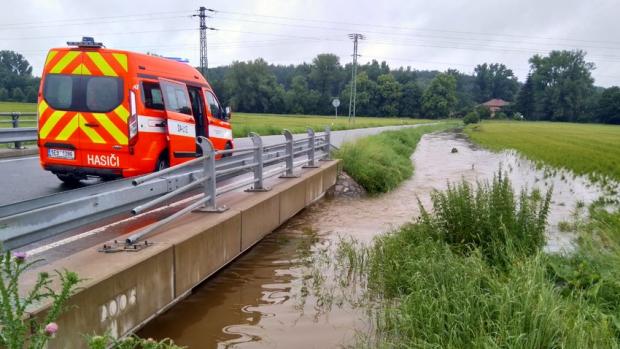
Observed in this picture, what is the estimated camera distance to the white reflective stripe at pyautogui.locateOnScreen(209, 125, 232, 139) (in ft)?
34.4

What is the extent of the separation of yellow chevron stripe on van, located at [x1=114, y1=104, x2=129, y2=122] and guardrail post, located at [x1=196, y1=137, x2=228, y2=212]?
94.9 inches

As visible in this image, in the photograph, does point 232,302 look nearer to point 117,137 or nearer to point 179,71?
point 117,137

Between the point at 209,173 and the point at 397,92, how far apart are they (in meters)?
115

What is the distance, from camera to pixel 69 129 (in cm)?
782

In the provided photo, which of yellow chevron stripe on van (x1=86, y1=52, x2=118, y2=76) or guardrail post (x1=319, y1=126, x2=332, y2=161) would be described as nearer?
yellow chevron stripe on van (x1=86, y1=52, x2=118, y2=76)

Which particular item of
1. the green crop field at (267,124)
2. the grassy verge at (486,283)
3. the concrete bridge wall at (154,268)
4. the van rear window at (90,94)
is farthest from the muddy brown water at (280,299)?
the green crop field at (267,124)

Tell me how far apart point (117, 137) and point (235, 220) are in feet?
9.27

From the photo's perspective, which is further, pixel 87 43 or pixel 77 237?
pixel 87 43

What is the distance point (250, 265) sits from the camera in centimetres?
643

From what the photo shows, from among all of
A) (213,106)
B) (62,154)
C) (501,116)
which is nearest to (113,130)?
(62,154)

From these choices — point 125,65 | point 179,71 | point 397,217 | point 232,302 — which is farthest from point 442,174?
point 232,302

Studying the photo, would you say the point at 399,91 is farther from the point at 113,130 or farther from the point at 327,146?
the point at 113,130

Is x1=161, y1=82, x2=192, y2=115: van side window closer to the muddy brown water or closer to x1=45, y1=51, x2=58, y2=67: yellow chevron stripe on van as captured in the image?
x1=45, y1=51, x2=58, y2=67: yellow chevron stripe on van

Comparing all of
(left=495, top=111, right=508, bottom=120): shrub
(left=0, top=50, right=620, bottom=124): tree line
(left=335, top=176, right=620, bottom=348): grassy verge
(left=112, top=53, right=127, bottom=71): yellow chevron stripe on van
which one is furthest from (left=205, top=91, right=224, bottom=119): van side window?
(left=495, top=111, right=508, bottom=120): shrub
